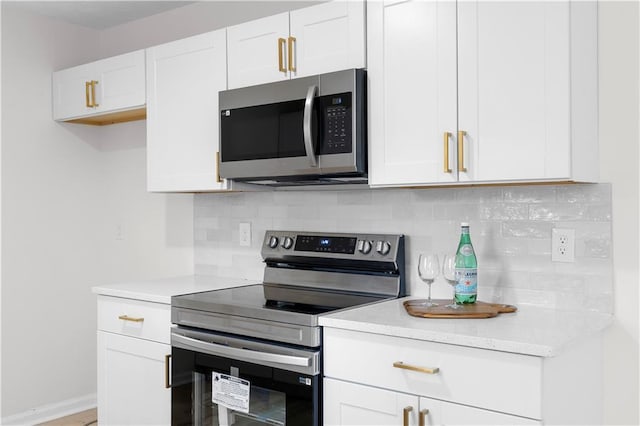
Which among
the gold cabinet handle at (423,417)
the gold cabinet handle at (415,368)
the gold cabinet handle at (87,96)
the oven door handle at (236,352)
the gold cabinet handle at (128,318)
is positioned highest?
the gold cabinet handle at (87,96)

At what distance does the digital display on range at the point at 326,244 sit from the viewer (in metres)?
2.61

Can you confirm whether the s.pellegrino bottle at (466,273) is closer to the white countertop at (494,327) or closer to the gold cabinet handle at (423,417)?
the white countertop at (494,327)

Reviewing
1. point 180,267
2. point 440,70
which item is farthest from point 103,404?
point 440,70

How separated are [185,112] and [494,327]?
Answer: 1.71 m

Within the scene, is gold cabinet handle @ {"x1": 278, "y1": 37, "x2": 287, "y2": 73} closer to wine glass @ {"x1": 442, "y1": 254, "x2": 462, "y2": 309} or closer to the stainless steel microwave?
the stainless steel microwave

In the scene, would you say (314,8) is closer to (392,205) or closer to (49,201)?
(392,205)

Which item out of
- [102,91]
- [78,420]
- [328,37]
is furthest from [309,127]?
[78,420]

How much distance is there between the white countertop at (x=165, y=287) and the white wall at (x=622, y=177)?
1.59 meters

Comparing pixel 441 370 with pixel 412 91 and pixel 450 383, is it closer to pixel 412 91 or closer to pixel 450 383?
pixel 450 383

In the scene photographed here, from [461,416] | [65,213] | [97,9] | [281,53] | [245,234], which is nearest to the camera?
[461,416]

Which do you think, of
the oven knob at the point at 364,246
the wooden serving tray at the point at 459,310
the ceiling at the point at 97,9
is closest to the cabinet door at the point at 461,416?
the wooden serving tray at the point at 459,310

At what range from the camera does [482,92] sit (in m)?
2.00

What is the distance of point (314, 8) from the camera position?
2410mm

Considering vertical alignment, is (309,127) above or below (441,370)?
above
